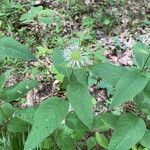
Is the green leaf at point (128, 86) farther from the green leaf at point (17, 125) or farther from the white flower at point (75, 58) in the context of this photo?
the green leaf at point (17, 125)

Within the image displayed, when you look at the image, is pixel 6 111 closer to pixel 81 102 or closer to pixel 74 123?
pixel 74 123

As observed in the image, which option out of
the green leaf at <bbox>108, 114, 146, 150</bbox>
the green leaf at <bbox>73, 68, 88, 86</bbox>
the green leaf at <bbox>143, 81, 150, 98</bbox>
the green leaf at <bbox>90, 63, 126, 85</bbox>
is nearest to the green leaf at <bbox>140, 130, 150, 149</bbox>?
the green leaf at <bbox>108, 114, 146, 150</bbox>

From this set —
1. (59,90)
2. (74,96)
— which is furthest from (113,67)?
(59,90)

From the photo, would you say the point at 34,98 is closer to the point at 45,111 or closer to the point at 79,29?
the point at 79,29

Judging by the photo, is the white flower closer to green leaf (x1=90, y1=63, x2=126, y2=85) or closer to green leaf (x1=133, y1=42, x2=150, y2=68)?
green leaf (x1=90, y1=63, x2=126, y2=85)

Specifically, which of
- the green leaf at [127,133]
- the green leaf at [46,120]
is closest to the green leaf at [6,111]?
the green leaf at [46,120]

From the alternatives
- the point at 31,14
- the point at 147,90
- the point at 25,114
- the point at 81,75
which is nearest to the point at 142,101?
the point at 147,90

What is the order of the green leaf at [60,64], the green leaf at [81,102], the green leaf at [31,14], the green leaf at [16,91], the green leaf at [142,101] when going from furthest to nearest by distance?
the green leaf at [31,14] → the green leaf at [16,91] → the green leaf at [142,101] → the green leaf at [60,64] → the green leaf at [81,102]
